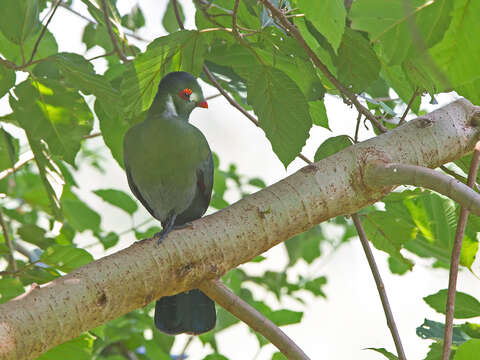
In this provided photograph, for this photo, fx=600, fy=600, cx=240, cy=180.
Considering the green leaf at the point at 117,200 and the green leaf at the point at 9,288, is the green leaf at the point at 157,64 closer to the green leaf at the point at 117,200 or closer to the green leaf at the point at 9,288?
the green leaf at the point at 9,288

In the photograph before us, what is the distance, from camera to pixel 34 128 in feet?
5.86

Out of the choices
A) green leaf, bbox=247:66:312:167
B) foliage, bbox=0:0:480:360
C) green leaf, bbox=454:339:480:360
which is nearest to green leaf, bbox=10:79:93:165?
foliage, bbox=0:0:480:360

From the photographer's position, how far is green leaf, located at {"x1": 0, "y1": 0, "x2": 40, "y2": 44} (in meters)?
1.56

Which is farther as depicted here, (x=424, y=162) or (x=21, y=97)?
(x=21, y=97)

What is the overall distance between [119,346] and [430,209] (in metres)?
1.99

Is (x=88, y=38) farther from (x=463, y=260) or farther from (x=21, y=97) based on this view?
(x=463, y=260)

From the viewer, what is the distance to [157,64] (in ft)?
5.98

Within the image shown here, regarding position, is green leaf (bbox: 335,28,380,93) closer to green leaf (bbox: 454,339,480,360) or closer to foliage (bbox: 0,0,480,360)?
foliage (bbox: 0,0,480,360)

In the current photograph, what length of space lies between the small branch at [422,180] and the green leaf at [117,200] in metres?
1.61

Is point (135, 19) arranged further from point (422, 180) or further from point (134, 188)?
point (422, 180)

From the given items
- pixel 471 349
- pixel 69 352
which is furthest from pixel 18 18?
pixel 471 349

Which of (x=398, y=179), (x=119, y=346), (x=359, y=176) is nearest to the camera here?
(x=398, y=179)

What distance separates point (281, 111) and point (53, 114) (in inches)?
27.0

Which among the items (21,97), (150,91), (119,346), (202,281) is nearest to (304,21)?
(150,91)
